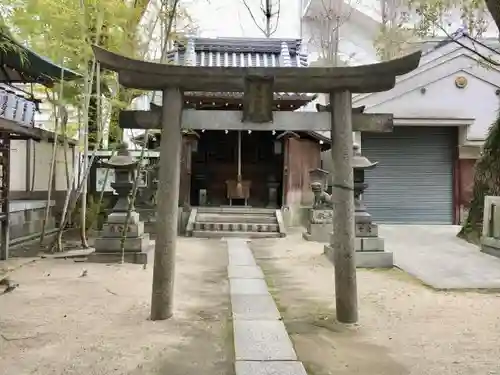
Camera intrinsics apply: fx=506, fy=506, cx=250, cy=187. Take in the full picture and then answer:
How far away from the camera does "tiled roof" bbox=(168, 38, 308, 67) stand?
18.3 m

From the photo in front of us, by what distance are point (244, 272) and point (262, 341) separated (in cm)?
398

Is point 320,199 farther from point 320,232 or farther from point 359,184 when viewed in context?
point 359,184

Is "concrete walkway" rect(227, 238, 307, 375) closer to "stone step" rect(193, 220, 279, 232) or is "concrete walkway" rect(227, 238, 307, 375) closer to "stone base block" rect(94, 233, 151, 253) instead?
"stone base block" rect(94, 233, 151, 253)

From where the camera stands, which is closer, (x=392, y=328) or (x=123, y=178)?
(x=392, y=328)

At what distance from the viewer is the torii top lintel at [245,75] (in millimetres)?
5562

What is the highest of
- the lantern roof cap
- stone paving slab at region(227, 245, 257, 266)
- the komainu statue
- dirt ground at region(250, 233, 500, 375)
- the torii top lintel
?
the torii top lintel

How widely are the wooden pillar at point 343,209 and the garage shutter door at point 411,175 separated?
14.4 m

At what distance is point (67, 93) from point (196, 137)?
277 inches

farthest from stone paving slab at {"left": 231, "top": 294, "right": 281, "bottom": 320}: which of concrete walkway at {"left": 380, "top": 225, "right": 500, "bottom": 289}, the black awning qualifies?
the black awning

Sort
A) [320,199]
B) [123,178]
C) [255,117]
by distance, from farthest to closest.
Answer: [320,199]
[123,178]
[255,117]

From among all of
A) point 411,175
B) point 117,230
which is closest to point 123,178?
point 117,230

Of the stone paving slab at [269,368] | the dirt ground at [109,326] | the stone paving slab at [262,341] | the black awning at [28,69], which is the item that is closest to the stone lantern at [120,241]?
the dirt ground at [109,326]

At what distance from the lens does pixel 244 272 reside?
8.59 metres

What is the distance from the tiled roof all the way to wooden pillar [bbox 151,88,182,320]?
13.0 meters
